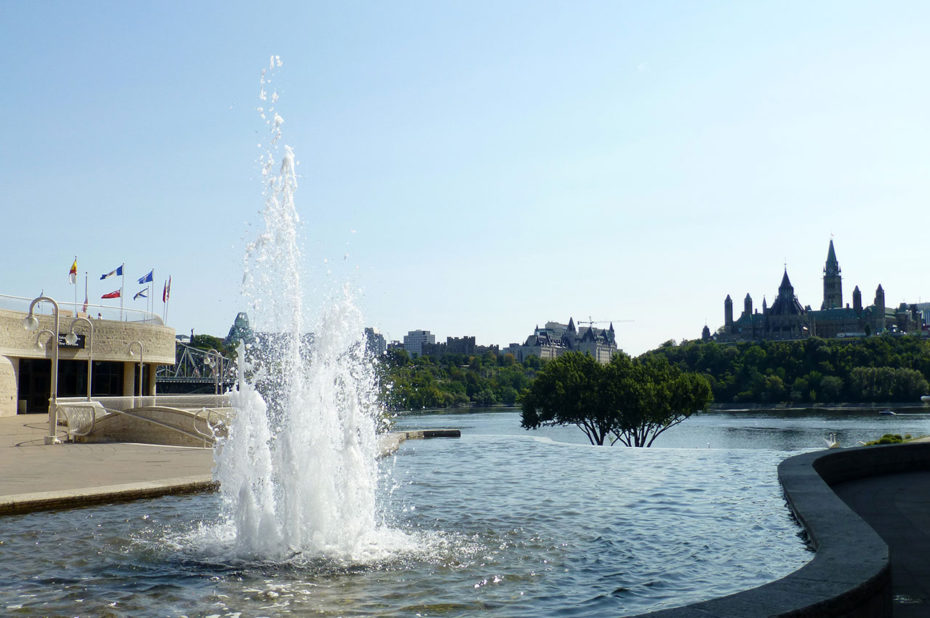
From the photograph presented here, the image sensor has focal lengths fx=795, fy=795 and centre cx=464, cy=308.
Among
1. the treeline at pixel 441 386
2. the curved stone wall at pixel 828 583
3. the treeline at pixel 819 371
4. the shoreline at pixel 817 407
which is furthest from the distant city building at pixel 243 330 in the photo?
the treeline at pixel 819 371

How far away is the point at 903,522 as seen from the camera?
817 cm

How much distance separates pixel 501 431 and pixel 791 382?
71.8m

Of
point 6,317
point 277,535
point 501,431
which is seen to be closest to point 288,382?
point 277,535

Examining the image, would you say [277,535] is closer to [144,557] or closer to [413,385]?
[144,557]

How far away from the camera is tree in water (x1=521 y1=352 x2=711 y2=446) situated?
5075 centimetres

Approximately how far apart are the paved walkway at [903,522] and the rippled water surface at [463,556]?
2.79 feet

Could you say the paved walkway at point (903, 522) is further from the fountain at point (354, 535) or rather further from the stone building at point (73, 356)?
the stone building at point (73, 356)

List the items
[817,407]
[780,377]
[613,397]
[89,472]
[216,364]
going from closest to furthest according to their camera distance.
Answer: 1. [89,472]
2. [216,364]
3. [613,397]
4. [817,407]
5. [780,377]

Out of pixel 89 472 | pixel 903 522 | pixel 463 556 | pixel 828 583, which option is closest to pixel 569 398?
pixel 89 472

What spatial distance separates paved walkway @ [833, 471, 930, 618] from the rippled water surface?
2.79 feet

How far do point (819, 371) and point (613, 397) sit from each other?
94449 mm

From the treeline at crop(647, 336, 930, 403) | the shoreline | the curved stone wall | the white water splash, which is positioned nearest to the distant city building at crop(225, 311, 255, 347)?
the white water splash

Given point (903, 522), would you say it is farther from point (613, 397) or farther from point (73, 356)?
point (613, 397)

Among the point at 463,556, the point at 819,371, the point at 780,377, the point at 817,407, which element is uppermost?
the point at 819,371
